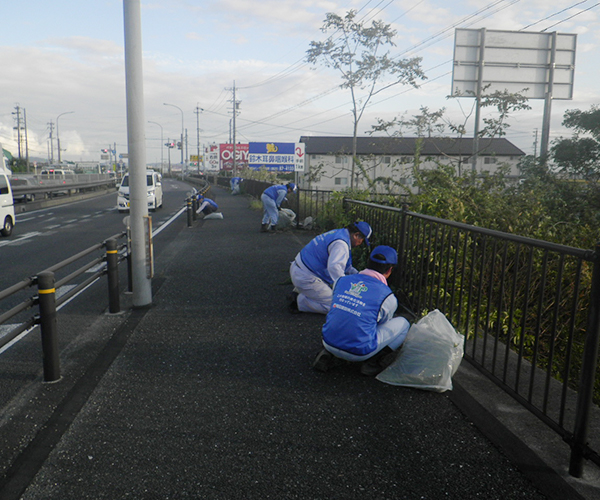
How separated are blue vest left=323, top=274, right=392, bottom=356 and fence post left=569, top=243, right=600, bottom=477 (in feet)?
5.17

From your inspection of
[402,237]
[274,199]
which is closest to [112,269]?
[402,237]

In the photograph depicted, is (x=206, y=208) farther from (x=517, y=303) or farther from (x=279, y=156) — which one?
(x=517, y=303)

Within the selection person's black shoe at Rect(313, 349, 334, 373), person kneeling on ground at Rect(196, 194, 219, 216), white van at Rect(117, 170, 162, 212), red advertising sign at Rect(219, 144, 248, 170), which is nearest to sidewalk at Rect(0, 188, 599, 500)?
person's black shoe at Rect(313, 349, 334, 373)

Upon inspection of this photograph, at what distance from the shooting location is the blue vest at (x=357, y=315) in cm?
388

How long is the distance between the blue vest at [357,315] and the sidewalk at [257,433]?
0.35 meters

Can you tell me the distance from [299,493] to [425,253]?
3.56 m

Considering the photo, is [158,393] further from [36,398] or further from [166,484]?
[166,484]

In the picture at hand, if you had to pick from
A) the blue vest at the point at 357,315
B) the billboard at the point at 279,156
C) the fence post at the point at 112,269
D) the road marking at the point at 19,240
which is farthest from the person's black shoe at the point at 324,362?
the billboard at the point at 279,156

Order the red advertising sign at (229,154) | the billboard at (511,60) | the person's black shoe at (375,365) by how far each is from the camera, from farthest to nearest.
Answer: the red advertising sign at (229,154) → the billboard at (511,60) → the person's black shoe at (375,365)

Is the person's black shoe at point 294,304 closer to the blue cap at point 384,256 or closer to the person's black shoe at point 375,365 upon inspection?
the person's black shoe at point 375,365

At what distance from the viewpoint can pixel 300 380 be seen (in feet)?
13.3

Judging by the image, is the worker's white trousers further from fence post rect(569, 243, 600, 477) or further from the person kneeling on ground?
the person kneeling on ground

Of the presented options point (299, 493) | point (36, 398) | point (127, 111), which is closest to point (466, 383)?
point (299, 493)

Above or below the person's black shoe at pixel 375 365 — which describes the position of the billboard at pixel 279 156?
above
